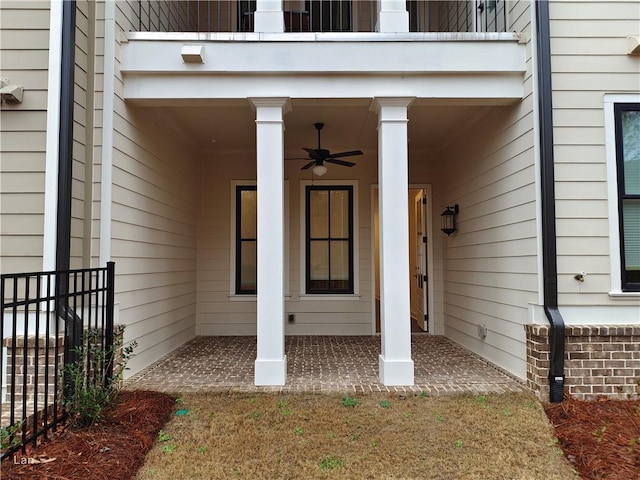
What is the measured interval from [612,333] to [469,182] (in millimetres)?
2294

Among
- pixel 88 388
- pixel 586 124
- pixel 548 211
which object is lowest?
pixel 88 388

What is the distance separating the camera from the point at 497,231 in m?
4.20

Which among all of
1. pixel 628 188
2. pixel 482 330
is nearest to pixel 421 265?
pixel 482 330

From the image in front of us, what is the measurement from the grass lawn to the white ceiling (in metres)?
2.68

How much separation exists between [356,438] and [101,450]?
1575 millimetres

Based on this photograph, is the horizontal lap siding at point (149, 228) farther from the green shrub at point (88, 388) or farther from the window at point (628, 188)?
the window at point (628, 188)

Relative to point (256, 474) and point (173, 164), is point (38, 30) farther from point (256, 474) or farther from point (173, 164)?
point (256, 474)

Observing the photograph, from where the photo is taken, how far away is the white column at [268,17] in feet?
12.3

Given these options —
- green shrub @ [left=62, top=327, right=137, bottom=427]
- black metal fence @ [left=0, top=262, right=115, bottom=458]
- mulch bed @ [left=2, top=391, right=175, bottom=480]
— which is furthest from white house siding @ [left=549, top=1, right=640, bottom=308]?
black metal fence @ [left=0, top=262, right=115, bottom=458]

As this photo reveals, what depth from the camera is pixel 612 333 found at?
3326 millimetres

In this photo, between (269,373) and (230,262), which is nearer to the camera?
(269,373)

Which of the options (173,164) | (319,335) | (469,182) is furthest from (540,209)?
(173,164)

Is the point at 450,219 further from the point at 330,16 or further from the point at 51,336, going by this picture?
the point at 51,336

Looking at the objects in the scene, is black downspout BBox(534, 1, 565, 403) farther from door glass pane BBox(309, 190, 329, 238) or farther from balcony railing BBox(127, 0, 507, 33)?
door glass pane BBox(309, 190, 329, 238)
